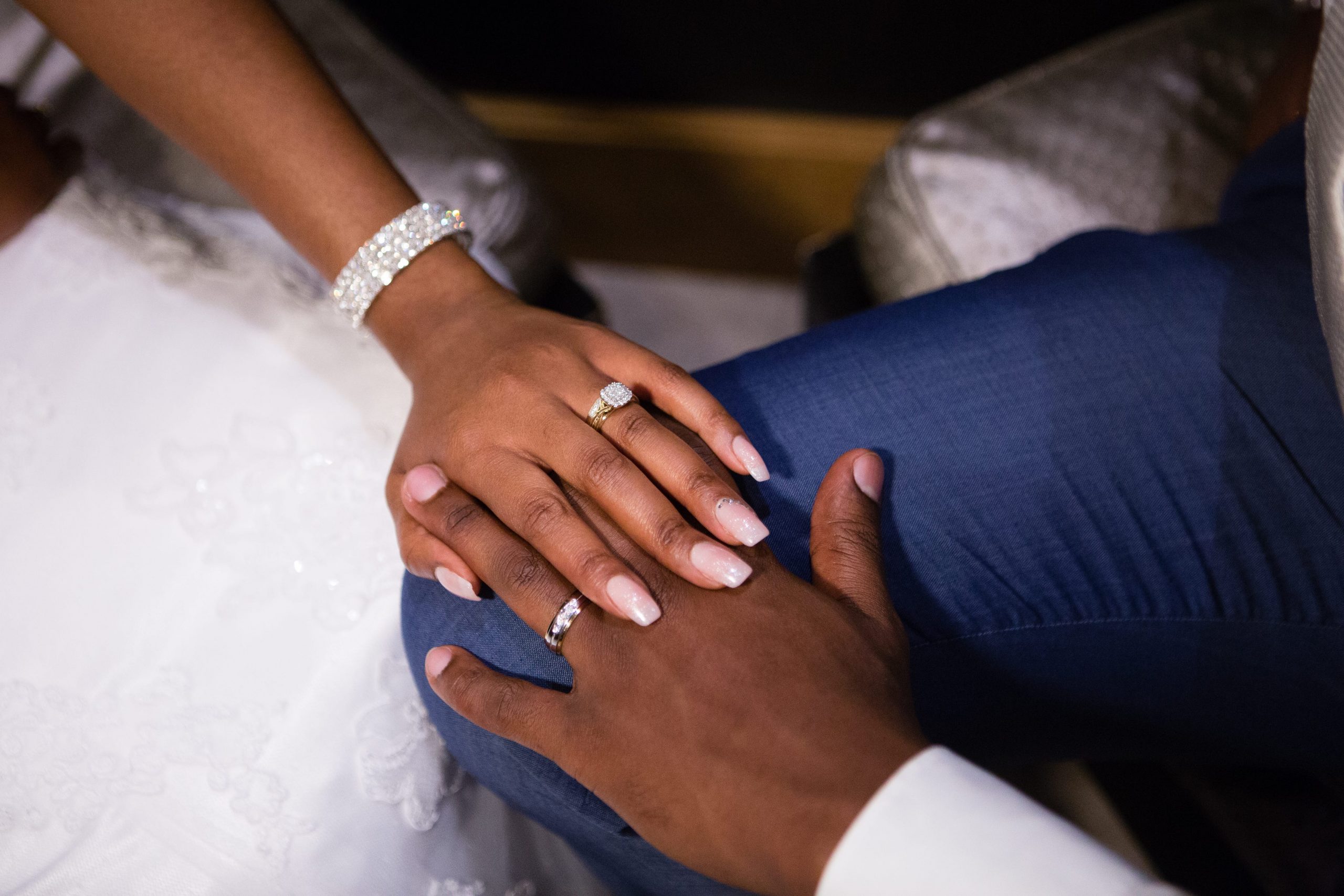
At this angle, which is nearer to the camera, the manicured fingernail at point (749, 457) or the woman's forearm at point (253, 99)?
the manicured fingernail at point (749, 457)

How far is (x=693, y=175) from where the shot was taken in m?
1.67

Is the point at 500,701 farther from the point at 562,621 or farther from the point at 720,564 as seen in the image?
the point at 720,564

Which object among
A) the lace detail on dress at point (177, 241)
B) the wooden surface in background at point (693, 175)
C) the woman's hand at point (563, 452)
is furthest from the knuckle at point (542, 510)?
the wooden surface in background at point (693, 175)

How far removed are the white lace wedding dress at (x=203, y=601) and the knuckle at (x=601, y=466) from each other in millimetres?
201

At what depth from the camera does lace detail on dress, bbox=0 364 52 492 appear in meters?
0.65

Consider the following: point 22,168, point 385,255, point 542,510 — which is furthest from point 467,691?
point 22,168

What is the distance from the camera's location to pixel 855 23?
1.41 m

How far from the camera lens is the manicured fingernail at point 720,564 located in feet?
1.74

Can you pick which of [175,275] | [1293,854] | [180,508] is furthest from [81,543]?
[1293,854]

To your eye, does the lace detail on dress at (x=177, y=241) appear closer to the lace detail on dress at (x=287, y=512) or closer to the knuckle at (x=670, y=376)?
the lace detail on dress at (x=287, y=512)

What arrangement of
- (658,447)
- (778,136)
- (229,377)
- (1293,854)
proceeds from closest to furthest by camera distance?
(658,447)
(229,377)
(1293,854)
(778,136)

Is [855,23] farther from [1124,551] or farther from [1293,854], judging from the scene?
[1293,854]

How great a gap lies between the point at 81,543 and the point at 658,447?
0.45 meters

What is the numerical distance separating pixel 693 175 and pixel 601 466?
123 centimetres
